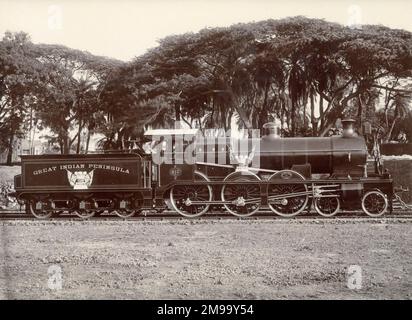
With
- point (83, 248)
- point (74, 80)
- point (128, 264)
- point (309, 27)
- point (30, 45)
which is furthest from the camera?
point (74, 80)

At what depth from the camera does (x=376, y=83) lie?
21.4 metres

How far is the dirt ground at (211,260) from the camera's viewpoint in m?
7.36

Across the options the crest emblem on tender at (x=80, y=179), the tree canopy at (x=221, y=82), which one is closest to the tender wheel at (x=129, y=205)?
the crest emblem on tender at (x=80, y=179)

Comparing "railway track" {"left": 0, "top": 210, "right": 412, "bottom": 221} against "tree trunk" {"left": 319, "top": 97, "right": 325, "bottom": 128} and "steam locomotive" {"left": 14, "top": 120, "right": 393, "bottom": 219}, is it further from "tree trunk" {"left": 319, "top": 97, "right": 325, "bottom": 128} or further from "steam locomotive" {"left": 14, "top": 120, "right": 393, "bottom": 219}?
"tree trunk" {"left": 319, "top": 97, "right": 325, "bottom": 128}

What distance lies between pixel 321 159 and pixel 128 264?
26.7ft

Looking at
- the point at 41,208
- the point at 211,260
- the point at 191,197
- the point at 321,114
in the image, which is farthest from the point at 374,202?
the point at 41,208

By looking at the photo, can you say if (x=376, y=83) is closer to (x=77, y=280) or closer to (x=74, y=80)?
(x=74, y=80)

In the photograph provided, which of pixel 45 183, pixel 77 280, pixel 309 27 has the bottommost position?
pixel 77 280

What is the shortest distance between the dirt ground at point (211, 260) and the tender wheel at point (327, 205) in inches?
65.3

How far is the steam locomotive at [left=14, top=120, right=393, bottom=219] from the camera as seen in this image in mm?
15109

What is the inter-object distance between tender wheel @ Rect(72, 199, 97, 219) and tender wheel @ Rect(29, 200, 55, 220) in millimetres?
756

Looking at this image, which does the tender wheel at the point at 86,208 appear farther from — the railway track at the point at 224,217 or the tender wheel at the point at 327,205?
the tender wheel at the point at 327,205

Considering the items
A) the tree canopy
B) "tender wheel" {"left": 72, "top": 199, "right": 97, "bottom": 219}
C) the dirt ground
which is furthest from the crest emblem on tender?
the tree canopy

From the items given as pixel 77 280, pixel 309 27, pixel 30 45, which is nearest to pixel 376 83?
pixel 309 27
